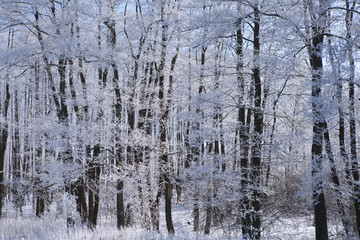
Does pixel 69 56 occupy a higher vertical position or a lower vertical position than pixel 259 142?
higher

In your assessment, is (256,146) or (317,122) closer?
(317,122)

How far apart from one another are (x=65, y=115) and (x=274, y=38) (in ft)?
A: 25.6

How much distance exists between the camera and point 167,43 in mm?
13047

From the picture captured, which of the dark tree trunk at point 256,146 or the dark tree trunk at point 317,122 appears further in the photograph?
the dark tree trunk at point 256,146

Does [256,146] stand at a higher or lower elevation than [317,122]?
lower

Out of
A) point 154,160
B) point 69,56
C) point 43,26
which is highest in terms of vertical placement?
point 43,26

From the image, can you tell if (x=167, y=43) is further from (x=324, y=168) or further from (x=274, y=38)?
(x=324, y=168)

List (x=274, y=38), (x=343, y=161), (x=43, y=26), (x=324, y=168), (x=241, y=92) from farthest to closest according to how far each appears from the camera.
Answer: (x=43, y=26) < (x=241, y=92) < (x=274, y=38) < (x=343, y=161) < (x=324, y=168)

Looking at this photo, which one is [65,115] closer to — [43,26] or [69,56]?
[69,56]

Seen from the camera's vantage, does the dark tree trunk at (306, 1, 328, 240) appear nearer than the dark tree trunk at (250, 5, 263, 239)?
Yes

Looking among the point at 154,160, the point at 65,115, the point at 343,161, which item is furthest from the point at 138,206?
the point at 343,161

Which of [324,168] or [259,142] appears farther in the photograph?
[259,142]

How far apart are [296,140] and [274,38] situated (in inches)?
115

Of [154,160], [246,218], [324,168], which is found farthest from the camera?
[154,160]
